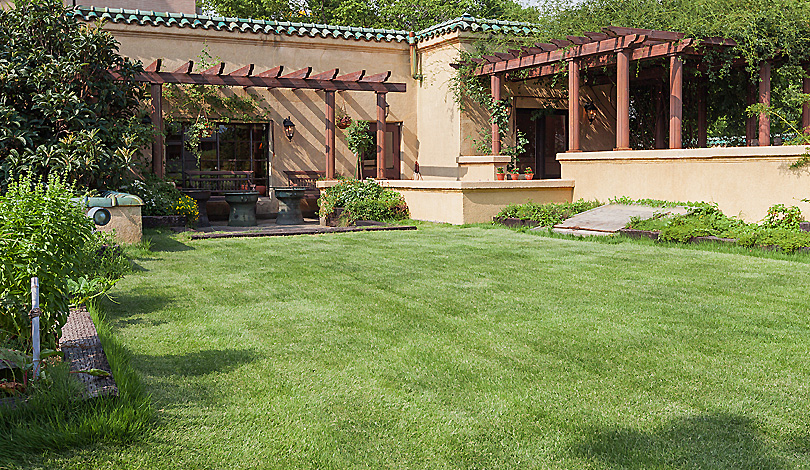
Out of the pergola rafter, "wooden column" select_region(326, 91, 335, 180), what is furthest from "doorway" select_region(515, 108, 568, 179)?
"wooden column" select_region(326, 91, 335, 180)

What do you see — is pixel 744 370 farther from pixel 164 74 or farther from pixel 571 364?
pixel 164 74

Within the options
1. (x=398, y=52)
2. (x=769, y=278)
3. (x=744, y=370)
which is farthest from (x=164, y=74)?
(x=744, y=370)

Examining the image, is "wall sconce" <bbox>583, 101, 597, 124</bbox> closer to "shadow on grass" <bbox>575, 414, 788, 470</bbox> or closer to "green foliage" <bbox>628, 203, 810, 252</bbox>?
"green foliage" <bbox>628, 203, 810, 252</bbox>

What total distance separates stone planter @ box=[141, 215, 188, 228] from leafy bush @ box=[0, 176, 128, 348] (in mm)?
8233

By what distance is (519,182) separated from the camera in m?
13.8

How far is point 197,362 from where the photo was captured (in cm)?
412

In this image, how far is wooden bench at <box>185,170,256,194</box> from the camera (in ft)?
54.3

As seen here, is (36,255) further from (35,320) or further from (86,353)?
(86,353)

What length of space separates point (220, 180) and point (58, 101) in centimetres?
617

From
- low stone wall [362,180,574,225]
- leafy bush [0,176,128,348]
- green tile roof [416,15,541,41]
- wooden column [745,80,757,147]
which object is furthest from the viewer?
green tile roof [416,15,541,41]

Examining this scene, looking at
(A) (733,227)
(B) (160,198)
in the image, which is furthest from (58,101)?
(A) (733,227)

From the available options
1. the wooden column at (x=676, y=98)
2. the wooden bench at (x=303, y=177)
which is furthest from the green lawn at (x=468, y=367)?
the wooden bench at (x=303, y=177)

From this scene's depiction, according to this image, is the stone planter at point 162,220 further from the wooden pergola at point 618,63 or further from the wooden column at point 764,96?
the wooden column at point 764,96

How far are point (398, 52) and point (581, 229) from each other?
9.46 meters
